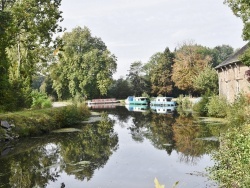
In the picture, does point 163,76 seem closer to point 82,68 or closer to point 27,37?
point 82,68

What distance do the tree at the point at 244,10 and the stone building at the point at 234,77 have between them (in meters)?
9.74

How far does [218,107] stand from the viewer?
31.6m

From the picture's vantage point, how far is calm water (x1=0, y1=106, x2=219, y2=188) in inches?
484

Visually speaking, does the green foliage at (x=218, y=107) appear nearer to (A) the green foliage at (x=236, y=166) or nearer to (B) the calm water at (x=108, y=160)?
(B) the calm water at (x=108, y=160)

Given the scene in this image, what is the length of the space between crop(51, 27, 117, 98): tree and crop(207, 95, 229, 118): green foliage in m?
45.3

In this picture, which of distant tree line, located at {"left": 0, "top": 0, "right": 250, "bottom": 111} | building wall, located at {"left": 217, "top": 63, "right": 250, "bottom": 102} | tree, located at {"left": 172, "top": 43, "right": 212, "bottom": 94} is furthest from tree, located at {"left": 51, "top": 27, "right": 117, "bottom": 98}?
building wall, located at {"left": 217, "top": 63, "right": 250, "bottom": 102}

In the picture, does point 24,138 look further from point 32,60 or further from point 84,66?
point 84,66

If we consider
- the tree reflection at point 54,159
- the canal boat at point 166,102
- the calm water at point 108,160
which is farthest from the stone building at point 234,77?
the canal boat at point 166,102

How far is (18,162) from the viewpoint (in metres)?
15.5

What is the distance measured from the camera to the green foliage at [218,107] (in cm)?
3111

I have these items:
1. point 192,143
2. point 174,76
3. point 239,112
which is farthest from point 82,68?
point 192,143

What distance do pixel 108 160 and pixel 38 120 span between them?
33.9 feet

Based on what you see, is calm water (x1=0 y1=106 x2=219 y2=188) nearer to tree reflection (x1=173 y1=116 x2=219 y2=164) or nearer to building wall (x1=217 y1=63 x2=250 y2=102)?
tree reflection (x1=173 y1=116 x2=219 y2=164)

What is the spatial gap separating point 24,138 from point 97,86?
186ft
